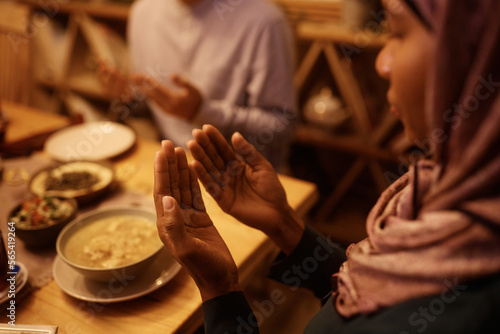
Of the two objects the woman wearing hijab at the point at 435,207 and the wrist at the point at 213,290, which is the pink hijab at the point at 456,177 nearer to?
the woman wearing hijab at the point at 435,207

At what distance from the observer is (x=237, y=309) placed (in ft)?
2.45

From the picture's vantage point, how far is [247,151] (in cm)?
95

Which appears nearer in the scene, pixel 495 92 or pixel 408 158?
pixel 495 92

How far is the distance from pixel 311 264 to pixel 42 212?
0.71m

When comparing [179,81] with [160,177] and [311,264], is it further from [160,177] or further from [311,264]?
[311,264]

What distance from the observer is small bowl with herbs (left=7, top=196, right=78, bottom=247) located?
3.08ft

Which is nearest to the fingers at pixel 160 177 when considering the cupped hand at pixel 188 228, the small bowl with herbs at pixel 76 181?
the cupped hand at pixel 188 228

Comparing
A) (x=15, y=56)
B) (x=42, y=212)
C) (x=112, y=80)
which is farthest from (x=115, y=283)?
(x=15, y=56)

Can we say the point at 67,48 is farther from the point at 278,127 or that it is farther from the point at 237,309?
the point at 237,309

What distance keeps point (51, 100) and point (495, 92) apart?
10.7 ft

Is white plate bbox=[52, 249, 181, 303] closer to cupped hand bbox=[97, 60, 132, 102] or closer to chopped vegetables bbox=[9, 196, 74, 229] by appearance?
chopped vegetables bbox=[9, 196, 74, 229]

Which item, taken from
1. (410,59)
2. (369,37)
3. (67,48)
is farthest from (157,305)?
(67,48)

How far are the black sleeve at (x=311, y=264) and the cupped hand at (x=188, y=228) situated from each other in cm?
20

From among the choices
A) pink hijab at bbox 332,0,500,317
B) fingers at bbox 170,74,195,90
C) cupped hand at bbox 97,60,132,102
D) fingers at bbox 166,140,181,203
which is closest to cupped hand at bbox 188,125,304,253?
fingers at bbox 166,140,181,203
